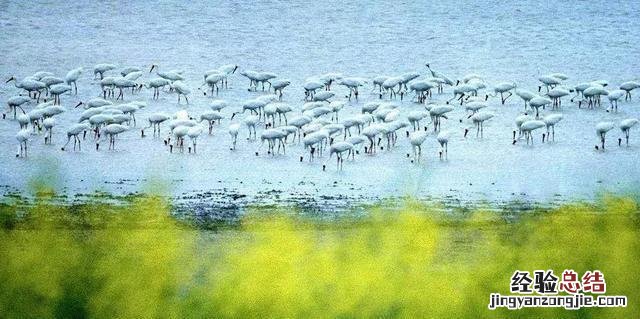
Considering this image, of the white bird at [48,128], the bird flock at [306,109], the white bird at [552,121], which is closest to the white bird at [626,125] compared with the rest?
the bird flock at [306,109]

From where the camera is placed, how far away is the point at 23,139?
5.34m

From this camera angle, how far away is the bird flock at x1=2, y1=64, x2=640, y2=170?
536cm

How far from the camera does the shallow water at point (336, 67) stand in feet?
17.2

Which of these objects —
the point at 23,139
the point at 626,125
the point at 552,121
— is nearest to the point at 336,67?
the point at 552,121

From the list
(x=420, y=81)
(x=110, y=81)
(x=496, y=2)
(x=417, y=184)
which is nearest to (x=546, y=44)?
(x=496, y=2)

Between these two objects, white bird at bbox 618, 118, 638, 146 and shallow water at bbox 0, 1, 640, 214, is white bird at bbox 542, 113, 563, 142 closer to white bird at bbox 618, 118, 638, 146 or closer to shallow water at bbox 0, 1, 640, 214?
shallow water at bbox 0, 1, 640, 214

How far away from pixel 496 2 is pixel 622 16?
23.3 inches

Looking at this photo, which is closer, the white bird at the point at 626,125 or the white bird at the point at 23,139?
the white bird at the point at 23,139

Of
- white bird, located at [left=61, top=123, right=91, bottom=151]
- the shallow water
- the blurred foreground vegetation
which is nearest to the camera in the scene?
the blurred foreground vegetation

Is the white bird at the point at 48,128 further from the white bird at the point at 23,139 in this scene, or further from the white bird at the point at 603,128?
the white bird at the point at 603,128

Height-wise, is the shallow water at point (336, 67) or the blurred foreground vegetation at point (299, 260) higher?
the shallow water at point (336, 67)

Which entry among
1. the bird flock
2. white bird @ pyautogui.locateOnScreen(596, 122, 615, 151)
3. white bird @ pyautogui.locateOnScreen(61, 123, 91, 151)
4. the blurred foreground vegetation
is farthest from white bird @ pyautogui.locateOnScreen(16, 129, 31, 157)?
white bird @ pyautogui.locateOnScreen(596, 122, 615, 151)

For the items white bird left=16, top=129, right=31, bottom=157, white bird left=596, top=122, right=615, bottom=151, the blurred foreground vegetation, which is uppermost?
white bird left=596, top=122, right=615, bottom=151

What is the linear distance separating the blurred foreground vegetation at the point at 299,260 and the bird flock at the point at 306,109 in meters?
0.35
